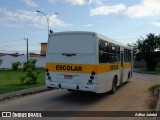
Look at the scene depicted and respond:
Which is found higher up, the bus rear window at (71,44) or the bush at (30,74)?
the bus rear window at (71,44)

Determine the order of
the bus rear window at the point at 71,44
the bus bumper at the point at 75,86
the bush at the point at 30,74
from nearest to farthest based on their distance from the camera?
the bus bumper at the point at 75,86 → the bus rear window at the point at 71,44 → the bush at the point at 30,74

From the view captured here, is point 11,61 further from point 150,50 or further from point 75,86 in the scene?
point 75,86

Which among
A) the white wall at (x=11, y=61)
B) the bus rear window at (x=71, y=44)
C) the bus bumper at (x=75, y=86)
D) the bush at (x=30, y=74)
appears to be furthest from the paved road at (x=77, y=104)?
the white wall at (x=11, y=61)

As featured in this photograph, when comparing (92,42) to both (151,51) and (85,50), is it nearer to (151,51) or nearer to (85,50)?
(85,50)

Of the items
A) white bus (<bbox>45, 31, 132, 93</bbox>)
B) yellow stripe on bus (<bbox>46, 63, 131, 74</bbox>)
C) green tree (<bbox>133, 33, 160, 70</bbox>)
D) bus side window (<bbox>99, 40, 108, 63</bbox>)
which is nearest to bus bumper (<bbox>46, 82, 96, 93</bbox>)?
white bus (<bbox>45, 31, 132, 93</bbox>)

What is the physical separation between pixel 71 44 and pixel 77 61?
874 mm

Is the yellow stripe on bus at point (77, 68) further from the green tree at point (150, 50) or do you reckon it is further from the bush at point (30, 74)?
the green tree at point (150, 50)

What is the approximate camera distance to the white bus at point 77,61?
13773mm

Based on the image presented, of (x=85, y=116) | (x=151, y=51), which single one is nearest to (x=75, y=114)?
(x=85, y=116)

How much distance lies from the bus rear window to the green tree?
47.2 meters

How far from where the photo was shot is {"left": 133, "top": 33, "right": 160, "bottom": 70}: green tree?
5988 cm

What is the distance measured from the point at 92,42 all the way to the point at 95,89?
2068 mm

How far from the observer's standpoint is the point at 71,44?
47.1ft

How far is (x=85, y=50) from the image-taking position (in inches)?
551
